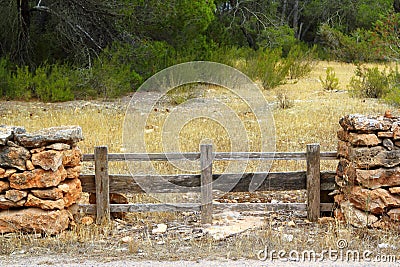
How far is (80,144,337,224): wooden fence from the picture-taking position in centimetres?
659

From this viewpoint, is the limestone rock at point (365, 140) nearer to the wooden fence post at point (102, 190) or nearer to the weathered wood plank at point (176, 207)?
the weathered wood plank at point (176, 207)

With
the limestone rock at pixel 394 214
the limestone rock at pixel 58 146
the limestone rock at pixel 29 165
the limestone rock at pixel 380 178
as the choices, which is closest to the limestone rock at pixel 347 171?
the limestone rock at pixel 380 178

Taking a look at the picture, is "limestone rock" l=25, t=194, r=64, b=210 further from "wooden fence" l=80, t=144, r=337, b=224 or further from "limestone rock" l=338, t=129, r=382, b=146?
"limestone rock" l=338, t=129, r=382, b=146

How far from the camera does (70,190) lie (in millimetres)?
6402

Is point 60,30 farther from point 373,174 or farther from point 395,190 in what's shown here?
point 395,190

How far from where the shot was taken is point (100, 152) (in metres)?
6.59

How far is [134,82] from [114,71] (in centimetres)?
115

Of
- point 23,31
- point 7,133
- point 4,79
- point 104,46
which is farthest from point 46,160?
point 104,46

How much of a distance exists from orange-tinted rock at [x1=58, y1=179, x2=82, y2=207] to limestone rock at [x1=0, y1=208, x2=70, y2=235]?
0.80ft

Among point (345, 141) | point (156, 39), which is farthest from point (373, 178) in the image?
point (156, 39)

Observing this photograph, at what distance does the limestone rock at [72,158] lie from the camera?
21.0 ft

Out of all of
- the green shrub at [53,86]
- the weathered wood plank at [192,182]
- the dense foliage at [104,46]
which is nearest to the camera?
the weathered wood plank at [192,182]

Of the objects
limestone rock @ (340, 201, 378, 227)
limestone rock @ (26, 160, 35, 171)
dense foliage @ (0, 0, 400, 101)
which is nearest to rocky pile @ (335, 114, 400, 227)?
limestone rock @ (340, 201, 378, 227)

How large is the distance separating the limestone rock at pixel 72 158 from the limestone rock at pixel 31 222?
57 centimetres
